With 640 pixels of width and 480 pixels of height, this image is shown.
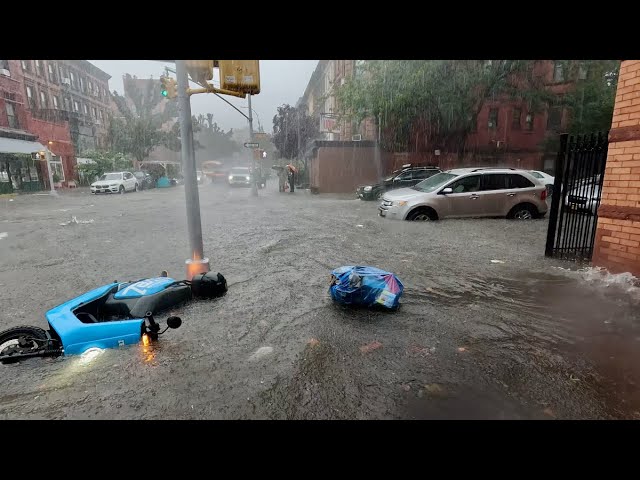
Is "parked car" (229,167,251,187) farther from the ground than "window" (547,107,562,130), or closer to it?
closer to it

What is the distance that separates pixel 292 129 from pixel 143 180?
1364 cm

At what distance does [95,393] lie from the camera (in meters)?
2.72

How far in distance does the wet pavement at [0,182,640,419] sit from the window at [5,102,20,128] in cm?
2708

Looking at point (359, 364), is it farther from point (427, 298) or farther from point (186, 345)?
point (427, 298)

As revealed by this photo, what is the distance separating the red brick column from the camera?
496 centimetres

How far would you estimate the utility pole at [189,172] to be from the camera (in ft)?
16.3

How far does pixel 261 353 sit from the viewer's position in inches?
133

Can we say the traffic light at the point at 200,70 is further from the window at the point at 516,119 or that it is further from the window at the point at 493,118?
the window at the point at 516,119

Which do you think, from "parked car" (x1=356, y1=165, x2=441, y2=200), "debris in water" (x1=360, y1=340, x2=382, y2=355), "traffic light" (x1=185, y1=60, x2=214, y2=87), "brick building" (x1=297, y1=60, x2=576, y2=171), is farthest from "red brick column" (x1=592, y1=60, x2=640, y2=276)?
"brick building" (x1=297, y1=60, x2=576, y2=171)

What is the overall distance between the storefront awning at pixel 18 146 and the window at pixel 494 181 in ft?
94.8

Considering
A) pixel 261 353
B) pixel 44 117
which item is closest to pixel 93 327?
pixel 261 353

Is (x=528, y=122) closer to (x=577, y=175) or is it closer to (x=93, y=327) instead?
(x=577, y=175)

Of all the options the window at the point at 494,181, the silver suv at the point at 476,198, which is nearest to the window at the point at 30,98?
the silver suv at the point at 476,198

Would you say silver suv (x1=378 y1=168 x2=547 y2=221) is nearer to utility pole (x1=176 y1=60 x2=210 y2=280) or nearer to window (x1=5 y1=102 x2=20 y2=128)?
utility pole (x1=176 y1=60 x2=210 y2=280)
